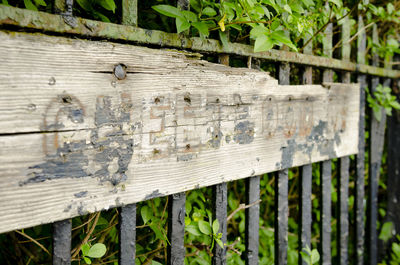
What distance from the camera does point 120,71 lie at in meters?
0.86

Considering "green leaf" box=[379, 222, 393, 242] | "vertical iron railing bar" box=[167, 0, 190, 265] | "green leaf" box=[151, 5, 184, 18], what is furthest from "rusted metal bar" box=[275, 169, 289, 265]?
"green leaf" box=[379, 222, 393, 242]

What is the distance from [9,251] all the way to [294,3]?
1678mm

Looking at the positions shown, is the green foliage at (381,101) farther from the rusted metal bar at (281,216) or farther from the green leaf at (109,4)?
the green leaf at (109,4)

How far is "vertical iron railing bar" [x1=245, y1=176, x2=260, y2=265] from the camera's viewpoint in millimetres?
1297

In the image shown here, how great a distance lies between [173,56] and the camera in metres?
0.98

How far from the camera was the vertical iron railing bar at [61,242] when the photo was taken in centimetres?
83

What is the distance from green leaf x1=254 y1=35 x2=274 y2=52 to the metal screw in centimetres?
42

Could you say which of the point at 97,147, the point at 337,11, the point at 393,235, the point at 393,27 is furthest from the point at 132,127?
the point at 393,235

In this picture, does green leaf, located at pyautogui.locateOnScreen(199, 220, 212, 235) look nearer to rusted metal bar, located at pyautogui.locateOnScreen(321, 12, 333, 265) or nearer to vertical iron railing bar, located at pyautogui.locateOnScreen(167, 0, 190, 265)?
vertical iron railing bar, located at pyautogui.locateOnScreen(167, 0, 190, 265)

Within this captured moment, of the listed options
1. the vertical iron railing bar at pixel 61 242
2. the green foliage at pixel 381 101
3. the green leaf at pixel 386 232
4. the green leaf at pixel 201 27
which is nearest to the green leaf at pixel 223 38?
the green leaf at pixel 201 27

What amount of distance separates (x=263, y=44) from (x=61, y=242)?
826 mm

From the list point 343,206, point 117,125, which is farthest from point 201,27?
point 343,206

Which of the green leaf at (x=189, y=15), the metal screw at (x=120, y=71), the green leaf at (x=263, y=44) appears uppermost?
the green leaf at (x=189, y=15)

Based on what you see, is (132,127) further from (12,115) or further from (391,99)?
(391,99)
